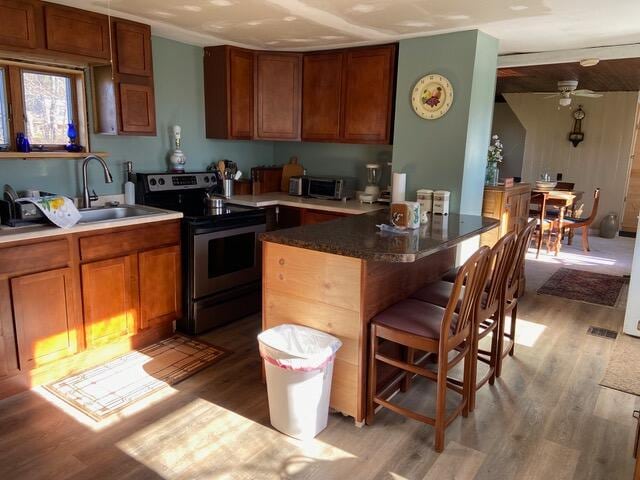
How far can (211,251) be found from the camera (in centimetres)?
343

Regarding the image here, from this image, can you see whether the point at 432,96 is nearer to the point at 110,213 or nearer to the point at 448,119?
the point at 448,119

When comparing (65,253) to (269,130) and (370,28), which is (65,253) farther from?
(370,28)

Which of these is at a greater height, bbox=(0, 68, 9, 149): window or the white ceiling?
the white ceiling

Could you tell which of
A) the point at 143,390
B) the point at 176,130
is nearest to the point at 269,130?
the point at 176,130

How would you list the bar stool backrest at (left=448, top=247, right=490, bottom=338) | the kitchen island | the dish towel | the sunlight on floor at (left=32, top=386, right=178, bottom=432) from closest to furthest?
the bar stool backrest at (left=448, top=247, right=490, bottom=338) < the kitchen island < the sunlight on floor at (left=32, top=386, right=178, bottom=432) < the dish towel

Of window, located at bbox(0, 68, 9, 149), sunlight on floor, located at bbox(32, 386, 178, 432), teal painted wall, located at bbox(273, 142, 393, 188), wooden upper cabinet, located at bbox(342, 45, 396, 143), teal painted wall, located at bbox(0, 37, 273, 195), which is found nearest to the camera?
sunlight on floor, located at bbox(32, 386, 178, 432)

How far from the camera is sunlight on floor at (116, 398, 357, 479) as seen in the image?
206 centimetres

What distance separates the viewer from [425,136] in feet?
12.1

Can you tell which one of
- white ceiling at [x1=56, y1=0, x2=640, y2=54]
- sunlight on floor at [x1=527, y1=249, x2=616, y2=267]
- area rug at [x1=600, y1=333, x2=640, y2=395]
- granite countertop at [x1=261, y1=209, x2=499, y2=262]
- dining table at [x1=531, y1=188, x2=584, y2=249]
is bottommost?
area rug at [x1=600, y1=333, x2=640, y2=395]

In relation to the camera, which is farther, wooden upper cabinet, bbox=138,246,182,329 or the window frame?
wooden upper cabinet, bbox=138,246,182,329

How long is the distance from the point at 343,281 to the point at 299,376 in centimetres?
48

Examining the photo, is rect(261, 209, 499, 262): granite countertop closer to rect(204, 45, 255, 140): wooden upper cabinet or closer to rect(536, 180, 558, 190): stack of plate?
rect(204, 45, 255, 140): wooden upper cabinet

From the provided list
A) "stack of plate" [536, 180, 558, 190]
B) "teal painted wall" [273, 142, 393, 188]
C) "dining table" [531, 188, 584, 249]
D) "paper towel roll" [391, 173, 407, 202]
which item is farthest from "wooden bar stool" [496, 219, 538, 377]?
"stack of plate" [536, 180, 558, 190]

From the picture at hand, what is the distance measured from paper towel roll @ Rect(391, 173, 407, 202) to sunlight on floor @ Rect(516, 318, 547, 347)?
137cm
